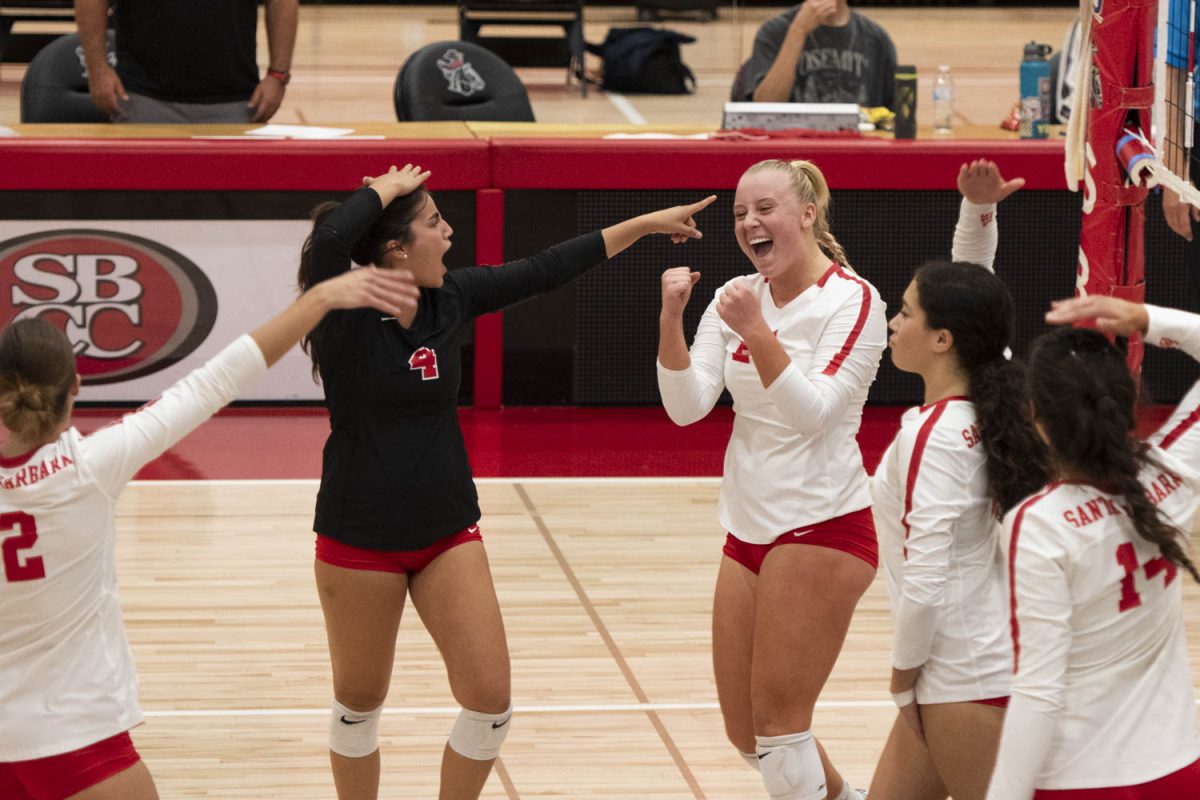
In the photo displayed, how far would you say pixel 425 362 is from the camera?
4.02 m

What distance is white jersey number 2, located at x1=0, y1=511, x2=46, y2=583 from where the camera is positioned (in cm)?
321

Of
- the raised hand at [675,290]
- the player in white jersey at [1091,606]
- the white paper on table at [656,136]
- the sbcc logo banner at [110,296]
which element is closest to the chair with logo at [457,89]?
the white paper on table at [656,136]

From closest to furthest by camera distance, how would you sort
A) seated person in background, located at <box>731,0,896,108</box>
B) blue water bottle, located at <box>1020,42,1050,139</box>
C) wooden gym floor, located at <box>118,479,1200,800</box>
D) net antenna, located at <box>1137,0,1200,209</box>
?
1. net antenna, located at <box>1137,0,1200,209</box>
2. wooden gym floor, located at <box>118,479,1200,800</box>
3. blue water bottle, located at <box>1020,42,1050,139</box>
4. seated person in background, located at <box>731,0,896,108</box>

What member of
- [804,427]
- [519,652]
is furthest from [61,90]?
[804,427]

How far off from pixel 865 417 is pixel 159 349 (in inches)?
135

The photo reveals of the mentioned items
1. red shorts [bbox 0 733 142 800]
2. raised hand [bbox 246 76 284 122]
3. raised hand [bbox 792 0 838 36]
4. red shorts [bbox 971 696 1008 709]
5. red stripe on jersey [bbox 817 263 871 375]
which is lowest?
red shorts [bbox 0 733 142 800]

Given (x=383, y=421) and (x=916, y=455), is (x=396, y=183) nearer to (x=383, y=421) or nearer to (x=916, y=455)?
(x=383, y=421)

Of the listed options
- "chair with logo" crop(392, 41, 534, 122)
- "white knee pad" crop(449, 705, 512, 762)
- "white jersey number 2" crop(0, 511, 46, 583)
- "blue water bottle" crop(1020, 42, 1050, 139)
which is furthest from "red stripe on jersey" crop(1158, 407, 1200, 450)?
"chair with logo" crop(392, 41, 534, 122)

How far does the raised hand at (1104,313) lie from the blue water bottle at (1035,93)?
566 cm

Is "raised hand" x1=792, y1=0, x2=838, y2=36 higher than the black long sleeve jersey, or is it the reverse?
"raised hand" x1=792, y1=0, x2=838, y2=36

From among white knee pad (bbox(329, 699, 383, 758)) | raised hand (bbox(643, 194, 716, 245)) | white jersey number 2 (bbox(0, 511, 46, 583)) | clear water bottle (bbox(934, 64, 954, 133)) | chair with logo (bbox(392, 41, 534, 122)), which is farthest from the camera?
chair with logo (bbox(392, 41, 534, 122))

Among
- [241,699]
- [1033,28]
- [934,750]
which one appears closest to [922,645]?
[934,750]

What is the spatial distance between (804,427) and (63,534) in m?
1.65

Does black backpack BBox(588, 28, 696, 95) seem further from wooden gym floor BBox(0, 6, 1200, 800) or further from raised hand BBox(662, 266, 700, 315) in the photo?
raised hand BBox(662, 266, 700, 315)
